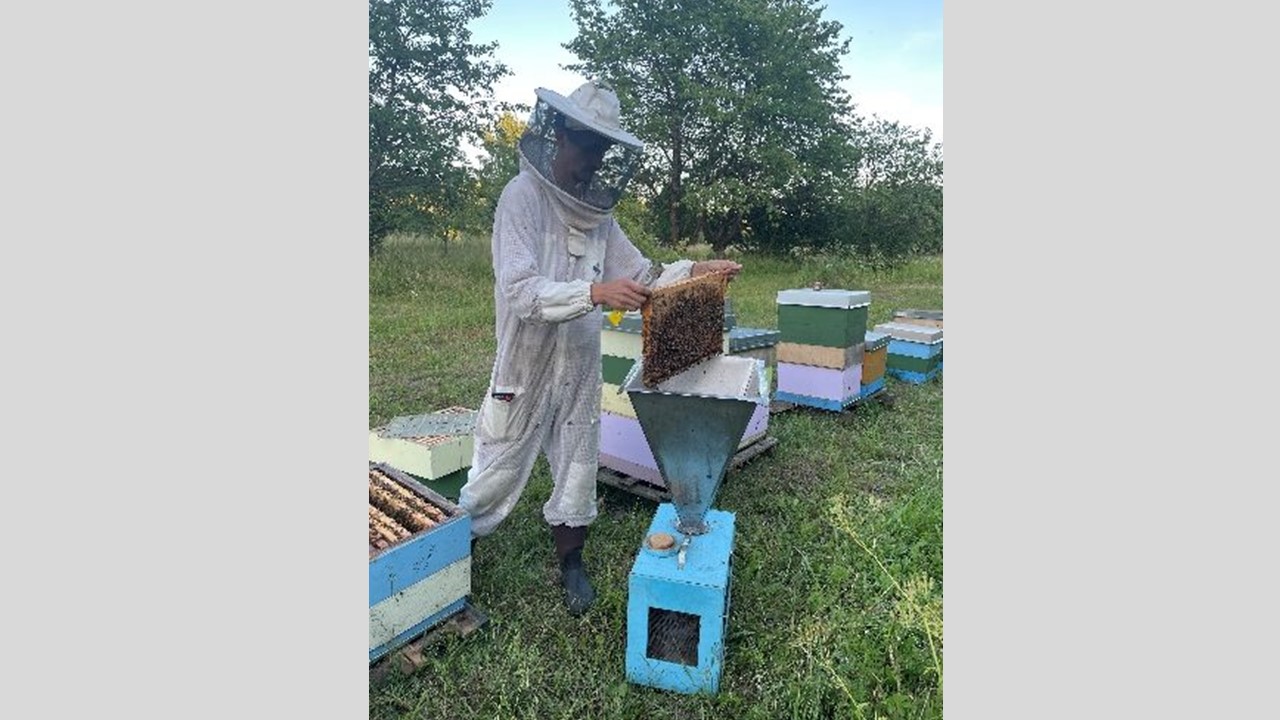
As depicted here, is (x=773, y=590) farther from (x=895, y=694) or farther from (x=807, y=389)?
(x=807, y=389)

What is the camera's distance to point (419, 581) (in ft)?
8.09

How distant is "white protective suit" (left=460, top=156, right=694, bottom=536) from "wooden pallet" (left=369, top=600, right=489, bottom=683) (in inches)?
14.9

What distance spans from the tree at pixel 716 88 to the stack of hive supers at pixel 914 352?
36.6ft

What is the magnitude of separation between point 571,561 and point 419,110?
13838mm

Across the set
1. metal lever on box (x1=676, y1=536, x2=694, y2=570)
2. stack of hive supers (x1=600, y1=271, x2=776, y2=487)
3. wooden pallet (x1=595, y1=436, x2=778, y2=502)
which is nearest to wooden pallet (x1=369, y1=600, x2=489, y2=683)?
metal lever on box (x1=676, y1=536, x2=694, y2=570)

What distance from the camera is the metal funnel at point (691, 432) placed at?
2.42 meters

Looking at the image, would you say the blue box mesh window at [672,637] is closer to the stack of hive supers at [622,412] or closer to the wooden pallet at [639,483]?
the wooden pallet at [639,483]

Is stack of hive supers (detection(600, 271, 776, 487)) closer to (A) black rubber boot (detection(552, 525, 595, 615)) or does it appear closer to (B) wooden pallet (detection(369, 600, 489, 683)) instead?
(A) black rubber boot (detection(552, 525, 595, 615))

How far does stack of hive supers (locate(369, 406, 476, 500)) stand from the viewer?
124 inches

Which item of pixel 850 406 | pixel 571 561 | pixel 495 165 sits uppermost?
pixel 495 165

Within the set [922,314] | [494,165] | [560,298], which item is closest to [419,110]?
[494,165]

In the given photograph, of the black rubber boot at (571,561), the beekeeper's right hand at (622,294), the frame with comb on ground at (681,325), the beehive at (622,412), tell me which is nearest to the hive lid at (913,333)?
the beehive at (622,412)

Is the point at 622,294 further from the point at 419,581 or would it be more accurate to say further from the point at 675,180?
the point at 675,180

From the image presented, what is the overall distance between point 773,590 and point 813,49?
59.7 ft
